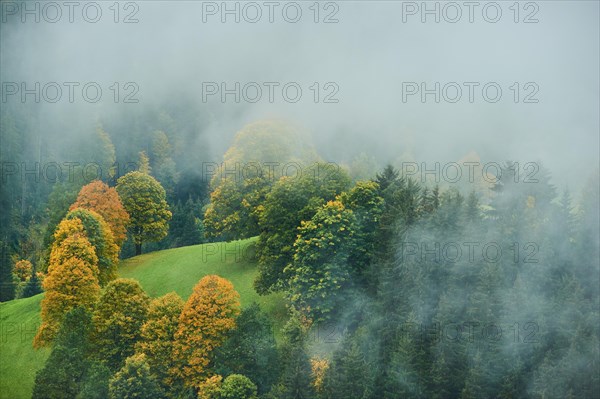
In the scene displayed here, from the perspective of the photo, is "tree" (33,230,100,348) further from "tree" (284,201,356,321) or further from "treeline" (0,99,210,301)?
"treeline" (0,99,210,301)

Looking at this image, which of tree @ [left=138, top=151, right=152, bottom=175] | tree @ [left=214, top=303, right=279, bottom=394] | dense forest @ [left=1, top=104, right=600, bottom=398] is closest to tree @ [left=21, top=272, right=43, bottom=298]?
dense forest @ [left=1, top=104, right=600, bottom=398]

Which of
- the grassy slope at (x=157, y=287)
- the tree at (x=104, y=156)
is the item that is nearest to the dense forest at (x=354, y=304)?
the grassy slope at (x=157, y=287)

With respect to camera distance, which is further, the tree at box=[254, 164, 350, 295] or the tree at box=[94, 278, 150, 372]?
the tree at box=[254, 164, 350, 295]

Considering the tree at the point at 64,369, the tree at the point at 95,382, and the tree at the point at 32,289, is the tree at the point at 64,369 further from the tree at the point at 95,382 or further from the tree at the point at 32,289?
the tree at the point at 32,289

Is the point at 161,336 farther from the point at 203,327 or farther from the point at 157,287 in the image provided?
the point at 157,287

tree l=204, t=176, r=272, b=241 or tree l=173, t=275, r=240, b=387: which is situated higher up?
tree l=204, t=176, r=272, b=241

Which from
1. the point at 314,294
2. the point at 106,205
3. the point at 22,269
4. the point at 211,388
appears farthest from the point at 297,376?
the point at 22,269

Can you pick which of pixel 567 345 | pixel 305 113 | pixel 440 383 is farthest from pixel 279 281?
pixel 305 113
